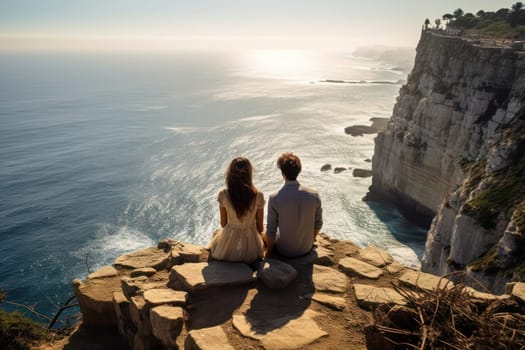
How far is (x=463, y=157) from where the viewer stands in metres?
36.8

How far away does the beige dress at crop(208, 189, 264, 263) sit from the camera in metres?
7.76

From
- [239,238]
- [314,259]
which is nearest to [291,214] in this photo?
[239,238]

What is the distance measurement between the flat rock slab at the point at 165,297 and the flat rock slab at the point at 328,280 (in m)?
2.81

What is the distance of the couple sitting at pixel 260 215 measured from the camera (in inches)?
298

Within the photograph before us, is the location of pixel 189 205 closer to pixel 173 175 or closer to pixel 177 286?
pixel 173 175

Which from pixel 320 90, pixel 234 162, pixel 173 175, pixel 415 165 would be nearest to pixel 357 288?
pixel 234 162

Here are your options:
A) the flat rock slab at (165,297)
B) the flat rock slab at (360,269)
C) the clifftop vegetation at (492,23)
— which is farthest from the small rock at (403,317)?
the clifftop vegetation at (492,23)

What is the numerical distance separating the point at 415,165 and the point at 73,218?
45.3 metres

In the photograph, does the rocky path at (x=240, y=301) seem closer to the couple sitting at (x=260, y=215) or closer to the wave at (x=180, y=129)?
the couple sitting at (x=260, y=215)

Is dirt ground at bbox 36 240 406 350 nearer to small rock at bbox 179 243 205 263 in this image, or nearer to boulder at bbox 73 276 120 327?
small rock at bbox 179 243 205 263

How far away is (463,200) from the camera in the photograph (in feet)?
95.7

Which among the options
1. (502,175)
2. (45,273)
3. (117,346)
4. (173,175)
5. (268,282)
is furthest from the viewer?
(173,175)

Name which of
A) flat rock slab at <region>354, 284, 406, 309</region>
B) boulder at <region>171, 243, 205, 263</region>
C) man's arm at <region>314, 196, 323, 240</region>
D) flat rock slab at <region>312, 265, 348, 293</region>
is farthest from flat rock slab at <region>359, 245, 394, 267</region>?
boulder at <region>171, 243, 205, 263</region>

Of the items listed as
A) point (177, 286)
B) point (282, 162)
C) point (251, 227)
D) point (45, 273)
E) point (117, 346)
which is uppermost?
point (282, 162)
